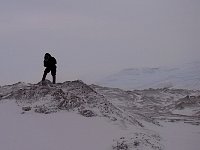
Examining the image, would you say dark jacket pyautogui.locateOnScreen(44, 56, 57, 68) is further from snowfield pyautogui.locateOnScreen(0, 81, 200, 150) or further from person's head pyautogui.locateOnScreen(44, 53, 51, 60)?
Result: snowfield pyautogui.locateOnScreen(0, 81, 200, 150)

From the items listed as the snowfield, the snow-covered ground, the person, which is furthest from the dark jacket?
the snow-covered ground

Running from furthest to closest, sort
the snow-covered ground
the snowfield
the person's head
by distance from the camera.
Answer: the person's head < the snowfield < the snow-covered ground

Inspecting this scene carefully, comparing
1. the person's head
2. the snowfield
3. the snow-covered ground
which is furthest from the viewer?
the person's head

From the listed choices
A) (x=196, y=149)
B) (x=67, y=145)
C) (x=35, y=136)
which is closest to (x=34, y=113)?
(x=35, y=136)

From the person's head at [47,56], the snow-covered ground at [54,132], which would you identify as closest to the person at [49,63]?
the person's head at [47,56]

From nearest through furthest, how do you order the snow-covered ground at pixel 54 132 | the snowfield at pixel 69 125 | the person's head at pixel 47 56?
the snow-covered ground at pixel 54 132
the snowfield at pixel 69 125
the person's head at pixel 47 56

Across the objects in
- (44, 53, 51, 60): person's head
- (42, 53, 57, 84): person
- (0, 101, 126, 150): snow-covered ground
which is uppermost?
(44, 53, 51, 60): person's head

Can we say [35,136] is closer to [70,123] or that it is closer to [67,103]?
[70,123]

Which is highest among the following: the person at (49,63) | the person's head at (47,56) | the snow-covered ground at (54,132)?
the person's head at (47,56)

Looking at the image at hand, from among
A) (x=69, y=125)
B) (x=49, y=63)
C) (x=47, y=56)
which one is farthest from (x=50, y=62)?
(x=69, y=125)

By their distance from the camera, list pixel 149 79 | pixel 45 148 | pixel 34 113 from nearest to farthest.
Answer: pixel 45 148, pixel 34 113, pixel 149 79

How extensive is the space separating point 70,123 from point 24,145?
2.45 meters

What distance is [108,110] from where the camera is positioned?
54.0ft

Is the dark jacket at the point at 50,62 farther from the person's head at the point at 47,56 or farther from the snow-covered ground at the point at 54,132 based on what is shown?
the snow-covered ground at the point at 54,132
